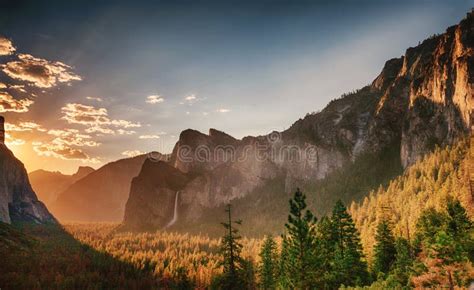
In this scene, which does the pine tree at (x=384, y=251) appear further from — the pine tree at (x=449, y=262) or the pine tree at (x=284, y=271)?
the pine tree at (x=284, y=271)

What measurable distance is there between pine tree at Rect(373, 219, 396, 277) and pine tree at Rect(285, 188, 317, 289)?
30.1m

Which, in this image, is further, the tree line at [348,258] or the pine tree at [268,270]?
the pine tree at [268,270]

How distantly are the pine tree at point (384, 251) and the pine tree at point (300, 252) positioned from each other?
30.1 m

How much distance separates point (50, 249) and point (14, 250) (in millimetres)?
29567

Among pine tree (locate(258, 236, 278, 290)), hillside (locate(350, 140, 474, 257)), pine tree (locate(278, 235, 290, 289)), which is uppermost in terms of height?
hillside (locate(350, 140, 474, 257))

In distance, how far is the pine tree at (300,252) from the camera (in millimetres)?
35125

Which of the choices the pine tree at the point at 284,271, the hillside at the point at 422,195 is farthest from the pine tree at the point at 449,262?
the hillside at the point at 422,195

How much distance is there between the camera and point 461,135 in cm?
12269

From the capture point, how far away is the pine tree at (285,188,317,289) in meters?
35.1

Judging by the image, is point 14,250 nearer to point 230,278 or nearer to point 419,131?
point 230,278

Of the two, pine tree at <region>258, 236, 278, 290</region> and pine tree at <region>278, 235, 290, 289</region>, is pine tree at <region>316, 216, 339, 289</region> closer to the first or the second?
pine tree at <region>278, 235, 290, 289</region>

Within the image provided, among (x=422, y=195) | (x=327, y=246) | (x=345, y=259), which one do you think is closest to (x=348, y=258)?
(x=345, y=259)

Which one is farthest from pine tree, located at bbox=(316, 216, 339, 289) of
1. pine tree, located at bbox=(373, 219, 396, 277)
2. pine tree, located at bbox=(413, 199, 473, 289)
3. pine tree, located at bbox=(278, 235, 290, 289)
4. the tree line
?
pine tree, located at bbox=(373, 219, 396, 277)

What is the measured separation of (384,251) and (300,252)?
32.9 metres
